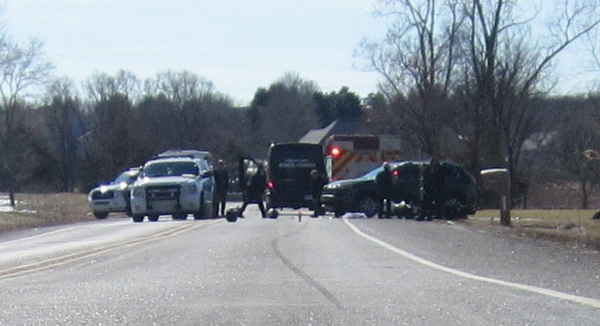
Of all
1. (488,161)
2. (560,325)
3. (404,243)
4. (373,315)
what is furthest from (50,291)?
(488,161)

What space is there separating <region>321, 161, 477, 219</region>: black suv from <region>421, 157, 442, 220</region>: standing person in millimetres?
1333

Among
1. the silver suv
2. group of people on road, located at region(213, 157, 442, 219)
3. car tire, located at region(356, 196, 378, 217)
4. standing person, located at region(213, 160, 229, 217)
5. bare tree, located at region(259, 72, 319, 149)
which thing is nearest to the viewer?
group of people on road, located at region(213, 157, 442, 219)

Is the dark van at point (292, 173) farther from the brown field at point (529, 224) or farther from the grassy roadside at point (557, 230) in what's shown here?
the grassy roadside at point (557, 230)

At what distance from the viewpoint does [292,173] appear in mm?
37250

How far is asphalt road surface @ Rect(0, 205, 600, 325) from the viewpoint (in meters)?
9.41

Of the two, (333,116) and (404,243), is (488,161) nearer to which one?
(404,243)

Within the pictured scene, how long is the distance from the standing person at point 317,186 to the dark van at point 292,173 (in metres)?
0.62

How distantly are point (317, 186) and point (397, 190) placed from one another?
3.84 m

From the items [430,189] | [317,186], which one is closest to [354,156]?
[317,186]

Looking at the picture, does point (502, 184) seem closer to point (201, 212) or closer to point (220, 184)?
point (201, 212)

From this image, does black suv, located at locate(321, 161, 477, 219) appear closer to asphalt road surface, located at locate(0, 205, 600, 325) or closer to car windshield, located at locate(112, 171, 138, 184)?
car windshield, located at locate(112, 171, 138, 184)

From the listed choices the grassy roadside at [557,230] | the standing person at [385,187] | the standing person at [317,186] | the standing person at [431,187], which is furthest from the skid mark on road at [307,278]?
the standing person at [317,186]

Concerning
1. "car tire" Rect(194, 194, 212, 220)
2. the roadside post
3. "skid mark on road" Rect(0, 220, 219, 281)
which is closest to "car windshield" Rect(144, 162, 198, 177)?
"car tire" Rect(194, 194, 212, 220)

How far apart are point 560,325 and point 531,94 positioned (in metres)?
46.4
